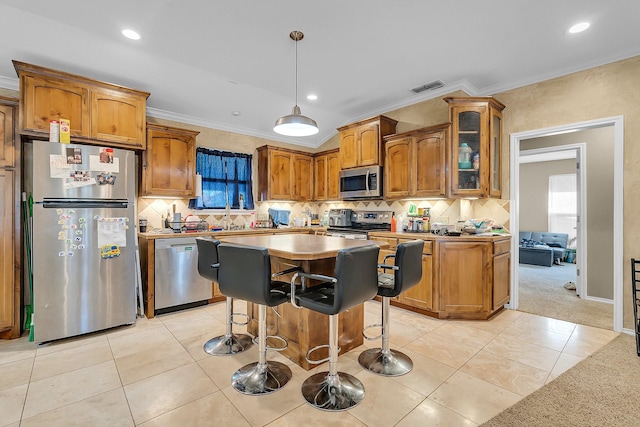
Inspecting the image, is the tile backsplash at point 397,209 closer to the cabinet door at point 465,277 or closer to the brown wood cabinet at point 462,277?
the brown wood cabinet at point 462,277

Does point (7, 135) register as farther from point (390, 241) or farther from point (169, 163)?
point (390, 241)

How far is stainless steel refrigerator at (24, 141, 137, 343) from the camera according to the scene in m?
2.74

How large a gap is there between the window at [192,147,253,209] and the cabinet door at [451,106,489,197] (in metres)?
3.25

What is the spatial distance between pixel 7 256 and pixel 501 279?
17.3ft

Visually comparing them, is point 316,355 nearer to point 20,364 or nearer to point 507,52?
point 20,364

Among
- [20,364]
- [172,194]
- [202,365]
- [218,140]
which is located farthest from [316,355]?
[218,140]

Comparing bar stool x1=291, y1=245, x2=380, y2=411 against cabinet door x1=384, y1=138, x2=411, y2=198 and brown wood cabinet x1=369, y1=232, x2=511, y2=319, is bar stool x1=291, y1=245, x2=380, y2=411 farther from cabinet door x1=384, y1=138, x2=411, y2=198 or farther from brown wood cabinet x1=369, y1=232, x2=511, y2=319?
cabinet door x1=384, y1=138, x2=411, y2=198

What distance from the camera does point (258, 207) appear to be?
5266 mm

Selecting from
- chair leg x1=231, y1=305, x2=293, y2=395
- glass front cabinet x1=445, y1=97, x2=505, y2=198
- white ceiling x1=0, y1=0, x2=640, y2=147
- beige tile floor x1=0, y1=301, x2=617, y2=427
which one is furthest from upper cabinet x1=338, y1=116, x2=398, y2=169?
chair leg x1=231, y1=305, x2=293, y2=395

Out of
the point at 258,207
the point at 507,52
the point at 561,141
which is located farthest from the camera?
the point at 258,207

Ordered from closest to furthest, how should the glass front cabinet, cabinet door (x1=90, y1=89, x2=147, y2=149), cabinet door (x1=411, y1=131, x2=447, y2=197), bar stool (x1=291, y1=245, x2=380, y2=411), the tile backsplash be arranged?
bar stool (x1=291, y1=245, x2=380, y2=411)
cabinet door (x1=90, y1=89, x2=147, y2=149)
the glass front cabinet
cabinet door (x1=411, y1=131, x2=447, y2=197)
the tile backsplash


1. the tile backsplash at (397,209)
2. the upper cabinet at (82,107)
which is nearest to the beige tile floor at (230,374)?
the tile backsplash at (397,209)

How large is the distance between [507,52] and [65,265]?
4.88 m

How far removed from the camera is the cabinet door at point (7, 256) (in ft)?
9.37
